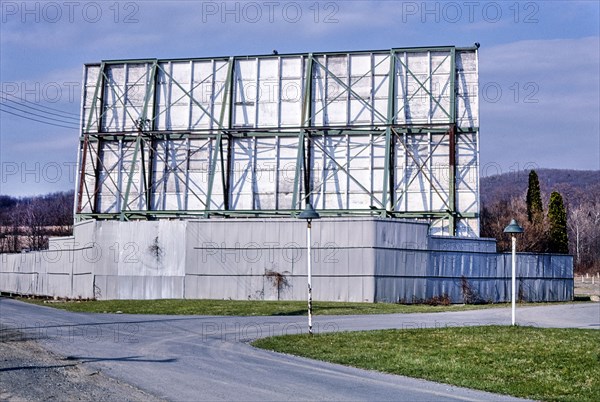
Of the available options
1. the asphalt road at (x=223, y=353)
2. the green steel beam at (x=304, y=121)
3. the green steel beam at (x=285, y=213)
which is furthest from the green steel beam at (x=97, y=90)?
the asphalt road at (x=223, y=353)

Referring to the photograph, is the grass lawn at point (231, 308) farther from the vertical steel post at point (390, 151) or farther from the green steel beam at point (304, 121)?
the green steel beam at point (304, 121)

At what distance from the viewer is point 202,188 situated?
50.2 metres

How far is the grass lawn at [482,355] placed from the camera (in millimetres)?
14531

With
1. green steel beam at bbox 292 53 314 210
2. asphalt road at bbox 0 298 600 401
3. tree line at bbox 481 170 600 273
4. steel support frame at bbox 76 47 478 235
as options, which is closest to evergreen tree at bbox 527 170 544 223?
tree line at bbox 481 170 600 273

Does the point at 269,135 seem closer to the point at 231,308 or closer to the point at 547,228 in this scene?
the point at 231,308

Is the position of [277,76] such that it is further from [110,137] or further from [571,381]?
[571,381]

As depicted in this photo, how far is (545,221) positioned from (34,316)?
47870 mm

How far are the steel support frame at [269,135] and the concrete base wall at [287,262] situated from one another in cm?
343

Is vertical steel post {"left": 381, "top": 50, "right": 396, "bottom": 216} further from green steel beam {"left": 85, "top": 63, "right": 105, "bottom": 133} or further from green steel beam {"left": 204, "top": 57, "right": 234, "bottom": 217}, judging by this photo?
green steel beam {"left": 85, "top": 63, "right": 105, "bottom": 133}

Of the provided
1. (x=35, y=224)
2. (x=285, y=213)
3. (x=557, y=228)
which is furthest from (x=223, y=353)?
(x=35, y=224)

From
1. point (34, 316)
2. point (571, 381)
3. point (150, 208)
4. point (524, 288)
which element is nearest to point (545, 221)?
point (524, 288)

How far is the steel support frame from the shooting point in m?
46.9

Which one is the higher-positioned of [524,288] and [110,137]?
[110,137]

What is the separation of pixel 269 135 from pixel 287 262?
35.5 feet
